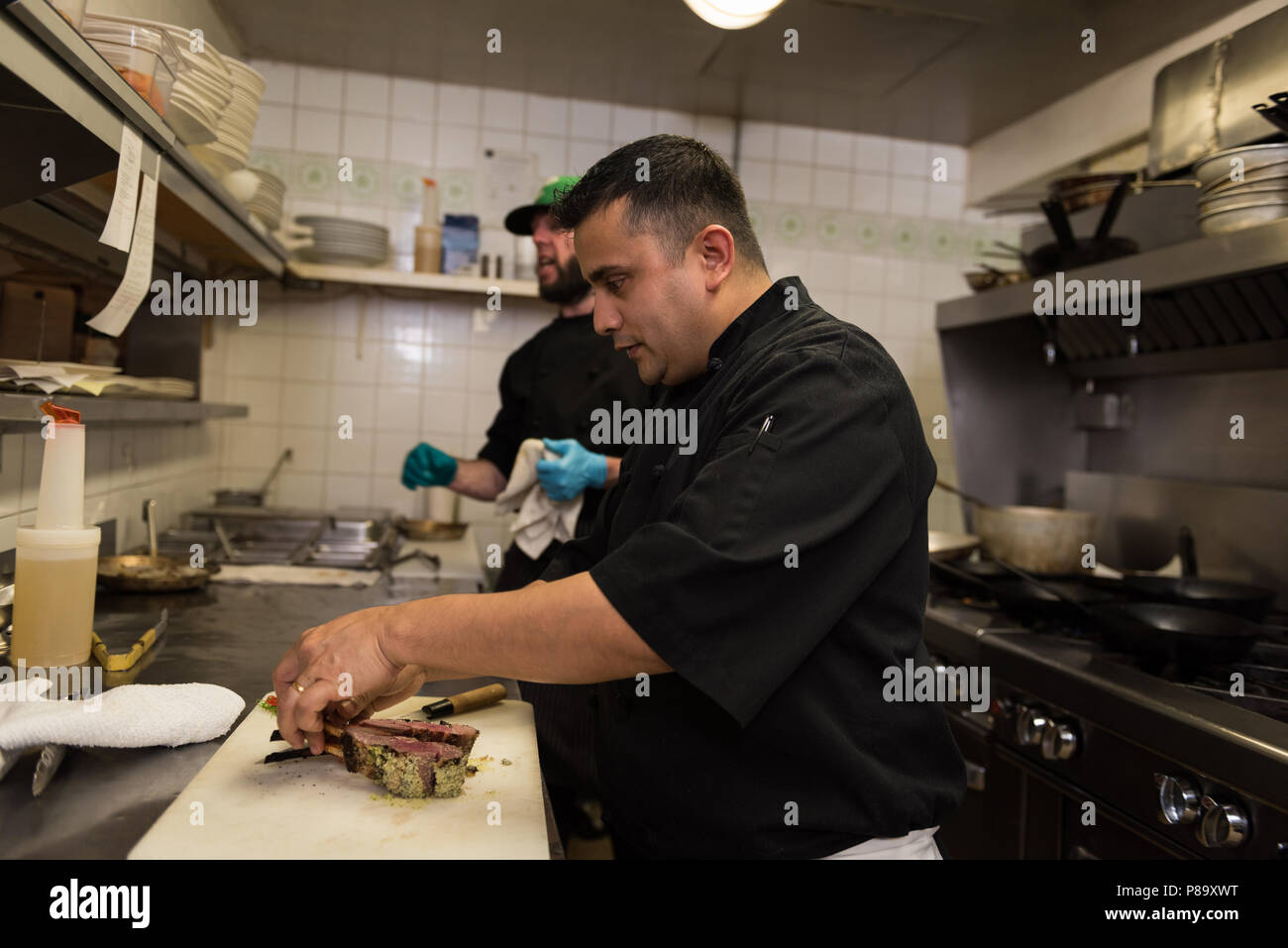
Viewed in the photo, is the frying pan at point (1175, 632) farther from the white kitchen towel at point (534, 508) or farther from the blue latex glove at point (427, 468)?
the blue latex glove at point (427, 468)

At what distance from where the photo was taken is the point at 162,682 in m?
1.43

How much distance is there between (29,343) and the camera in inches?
74.9

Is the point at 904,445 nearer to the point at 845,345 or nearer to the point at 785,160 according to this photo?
the point at 845,345

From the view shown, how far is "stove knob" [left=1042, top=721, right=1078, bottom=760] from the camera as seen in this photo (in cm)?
184

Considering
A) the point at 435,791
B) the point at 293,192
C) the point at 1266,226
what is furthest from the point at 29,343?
the point at 1266,226

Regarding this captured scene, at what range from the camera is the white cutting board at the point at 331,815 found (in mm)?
902

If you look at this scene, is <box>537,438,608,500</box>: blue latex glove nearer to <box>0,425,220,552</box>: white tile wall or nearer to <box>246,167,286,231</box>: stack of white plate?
<box>0,425,220,552</box>: white tile wall

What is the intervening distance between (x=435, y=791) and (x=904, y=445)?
645 millimetres

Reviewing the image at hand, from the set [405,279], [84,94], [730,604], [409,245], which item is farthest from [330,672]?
[409,245]

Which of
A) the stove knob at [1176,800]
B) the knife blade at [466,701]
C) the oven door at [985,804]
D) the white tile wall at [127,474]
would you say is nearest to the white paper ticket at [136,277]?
A: the white tile wall at [127,474]

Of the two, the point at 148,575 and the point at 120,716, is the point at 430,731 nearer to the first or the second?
the point at 120,716

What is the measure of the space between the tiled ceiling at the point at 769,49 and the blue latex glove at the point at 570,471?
5.14 feet

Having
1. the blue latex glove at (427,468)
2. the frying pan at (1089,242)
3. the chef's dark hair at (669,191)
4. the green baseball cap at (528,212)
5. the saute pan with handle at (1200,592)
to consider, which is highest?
the green baseball cap at (528,212)

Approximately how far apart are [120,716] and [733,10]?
1.89 metres
